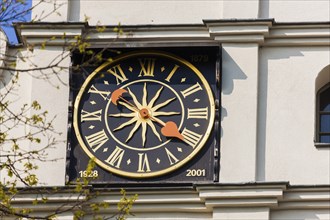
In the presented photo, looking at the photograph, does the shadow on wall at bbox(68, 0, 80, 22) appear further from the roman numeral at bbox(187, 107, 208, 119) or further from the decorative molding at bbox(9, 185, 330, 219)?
the decorative molding at bbox(9, 185, 330, 219)

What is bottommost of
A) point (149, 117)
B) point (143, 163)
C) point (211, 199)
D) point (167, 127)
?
point (211, 199)

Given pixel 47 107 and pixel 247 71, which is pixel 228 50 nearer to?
pixel 247 71

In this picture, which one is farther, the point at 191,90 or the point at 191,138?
the point at 191,90

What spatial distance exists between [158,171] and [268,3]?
225cm

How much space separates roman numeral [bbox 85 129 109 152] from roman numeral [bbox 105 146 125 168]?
0.17 metres

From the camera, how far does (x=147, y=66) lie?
23.5 meters

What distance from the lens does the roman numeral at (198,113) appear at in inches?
913

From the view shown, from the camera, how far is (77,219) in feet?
63.0

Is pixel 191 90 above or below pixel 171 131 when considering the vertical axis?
above

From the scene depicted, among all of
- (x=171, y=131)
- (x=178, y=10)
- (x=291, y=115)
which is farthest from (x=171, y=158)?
(x=178, y=10)

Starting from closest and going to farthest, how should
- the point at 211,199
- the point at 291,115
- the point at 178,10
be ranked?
the point at 211,199, the point at 291,115, the point at 178,10

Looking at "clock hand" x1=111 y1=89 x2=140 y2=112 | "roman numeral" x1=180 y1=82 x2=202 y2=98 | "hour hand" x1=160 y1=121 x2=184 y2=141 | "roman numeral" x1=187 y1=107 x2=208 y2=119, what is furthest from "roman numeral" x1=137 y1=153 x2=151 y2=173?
"roman numeral" x1=180 y1=82 x2=202 y2=98

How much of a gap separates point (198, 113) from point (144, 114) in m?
0.57

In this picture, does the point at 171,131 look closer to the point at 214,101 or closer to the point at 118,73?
the point at 214,101
